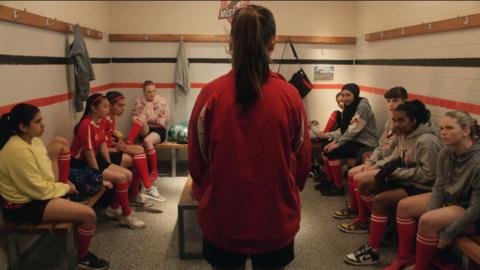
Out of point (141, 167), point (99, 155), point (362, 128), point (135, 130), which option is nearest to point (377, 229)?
point (362, 128)

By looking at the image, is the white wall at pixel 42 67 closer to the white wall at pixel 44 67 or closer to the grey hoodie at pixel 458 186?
the white wall at pixel 44 67

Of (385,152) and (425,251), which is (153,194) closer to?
(385,152)

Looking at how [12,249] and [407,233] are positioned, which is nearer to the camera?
[12,249]

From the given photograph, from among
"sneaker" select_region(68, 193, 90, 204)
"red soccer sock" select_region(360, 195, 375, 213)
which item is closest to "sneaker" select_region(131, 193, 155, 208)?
"sneaker" select_region(68, 193, 90, 204)

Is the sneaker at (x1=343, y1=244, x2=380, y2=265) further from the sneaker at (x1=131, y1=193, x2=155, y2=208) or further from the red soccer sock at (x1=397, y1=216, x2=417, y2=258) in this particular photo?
the sneaker at (x1=131, y1=193, x2=155, y2=208)

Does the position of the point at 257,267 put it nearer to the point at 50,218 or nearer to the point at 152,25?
the point at 50,218

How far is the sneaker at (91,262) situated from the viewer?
2.70 meters

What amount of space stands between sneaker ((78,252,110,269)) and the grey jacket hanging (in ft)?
5.30

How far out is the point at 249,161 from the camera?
1.25 metres

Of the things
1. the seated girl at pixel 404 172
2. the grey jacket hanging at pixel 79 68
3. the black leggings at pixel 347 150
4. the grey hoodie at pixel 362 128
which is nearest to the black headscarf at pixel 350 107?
the grey hoodie at pixel 362 128

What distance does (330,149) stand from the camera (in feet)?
13.7

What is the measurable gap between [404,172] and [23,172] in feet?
8.32

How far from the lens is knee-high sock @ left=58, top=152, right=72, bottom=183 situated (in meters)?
2.93

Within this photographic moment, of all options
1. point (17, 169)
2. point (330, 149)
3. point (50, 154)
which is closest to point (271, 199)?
point (17, 169)
